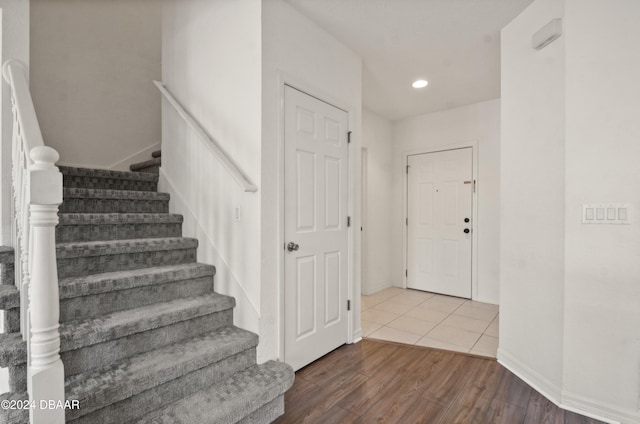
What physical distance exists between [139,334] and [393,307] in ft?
9.57

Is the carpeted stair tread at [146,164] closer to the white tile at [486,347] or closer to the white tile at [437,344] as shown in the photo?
the white tile at [437,344]

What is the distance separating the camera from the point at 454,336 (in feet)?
9.89

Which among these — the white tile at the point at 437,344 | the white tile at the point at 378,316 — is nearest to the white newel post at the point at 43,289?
the white tile at the point at 437,344

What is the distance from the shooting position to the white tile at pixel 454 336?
2.88m

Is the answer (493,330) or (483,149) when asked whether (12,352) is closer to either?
(493,330)

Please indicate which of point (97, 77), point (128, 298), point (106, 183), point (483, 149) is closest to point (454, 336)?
point (483, 149)

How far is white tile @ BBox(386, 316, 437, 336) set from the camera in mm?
3143

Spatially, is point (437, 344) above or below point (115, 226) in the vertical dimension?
below

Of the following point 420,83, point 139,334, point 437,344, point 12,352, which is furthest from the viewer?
point 420,83

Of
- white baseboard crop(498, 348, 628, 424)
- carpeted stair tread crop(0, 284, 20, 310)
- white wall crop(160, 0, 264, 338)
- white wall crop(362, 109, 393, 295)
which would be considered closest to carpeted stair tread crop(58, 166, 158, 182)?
white wall crop(160, 0, 264, 338)

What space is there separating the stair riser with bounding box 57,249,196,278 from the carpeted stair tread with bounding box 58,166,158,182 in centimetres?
94

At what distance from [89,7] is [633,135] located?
4789 millimetres

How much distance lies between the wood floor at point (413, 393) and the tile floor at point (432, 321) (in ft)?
0.91

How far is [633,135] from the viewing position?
173cm
